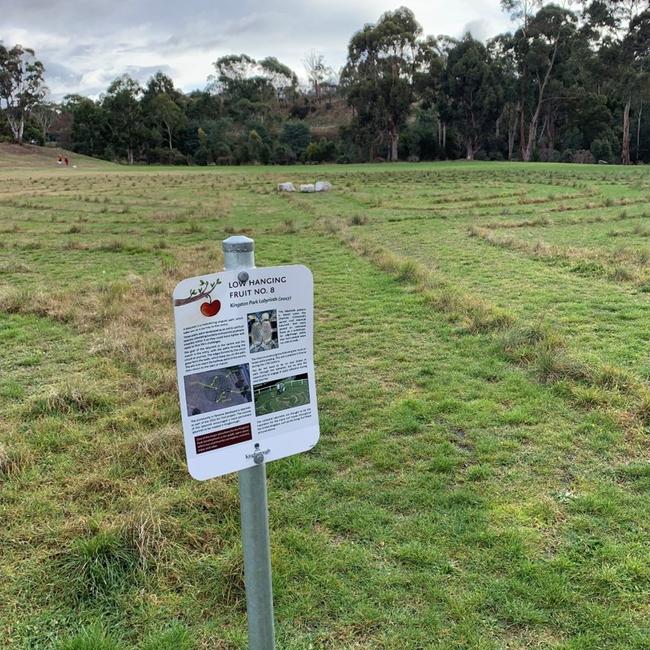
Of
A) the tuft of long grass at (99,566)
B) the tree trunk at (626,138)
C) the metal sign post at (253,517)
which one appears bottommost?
the tuft of long grass at (99,566)

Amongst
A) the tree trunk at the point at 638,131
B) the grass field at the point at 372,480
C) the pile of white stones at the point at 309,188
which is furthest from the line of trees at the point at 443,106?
the grass field at the point at 372,480

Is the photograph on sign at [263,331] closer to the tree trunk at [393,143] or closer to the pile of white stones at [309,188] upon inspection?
the pile of white stones at [309,188]

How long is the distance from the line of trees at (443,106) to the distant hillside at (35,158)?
227 inches

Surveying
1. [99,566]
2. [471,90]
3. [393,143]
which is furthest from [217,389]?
[393,143]

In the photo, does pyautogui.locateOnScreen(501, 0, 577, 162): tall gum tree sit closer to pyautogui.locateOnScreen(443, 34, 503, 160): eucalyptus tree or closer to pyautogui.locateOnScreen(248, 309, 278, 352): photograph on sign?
pyautogui.locateOnScreen(443, 34, 503, 160): eucalyptus tree

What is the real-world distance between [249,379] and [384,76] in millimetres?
63368

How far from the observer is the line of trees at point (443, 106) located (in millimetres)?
53781

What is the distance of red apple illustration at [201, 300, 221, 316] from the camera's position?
1791 mm

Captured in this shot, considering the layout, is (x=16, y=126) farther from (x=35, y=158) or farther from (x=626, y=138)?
(x=626, y=138)

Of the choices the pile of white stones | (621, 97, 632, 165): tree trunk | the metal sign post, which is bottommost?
the metal sign post

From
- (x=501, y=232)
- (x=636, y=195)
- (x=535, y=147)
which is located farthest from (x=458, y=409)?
(x=535, y=147)

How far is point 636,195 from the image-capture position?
Answer: 881 inches

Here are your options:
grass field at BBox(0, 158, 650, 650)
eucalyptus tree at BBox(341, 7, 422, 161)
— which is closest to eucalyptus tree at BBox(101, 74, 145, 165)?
eucalyptus tree at BBox(341, 7, 422, 161)

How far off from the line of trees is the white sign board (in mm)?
56680
